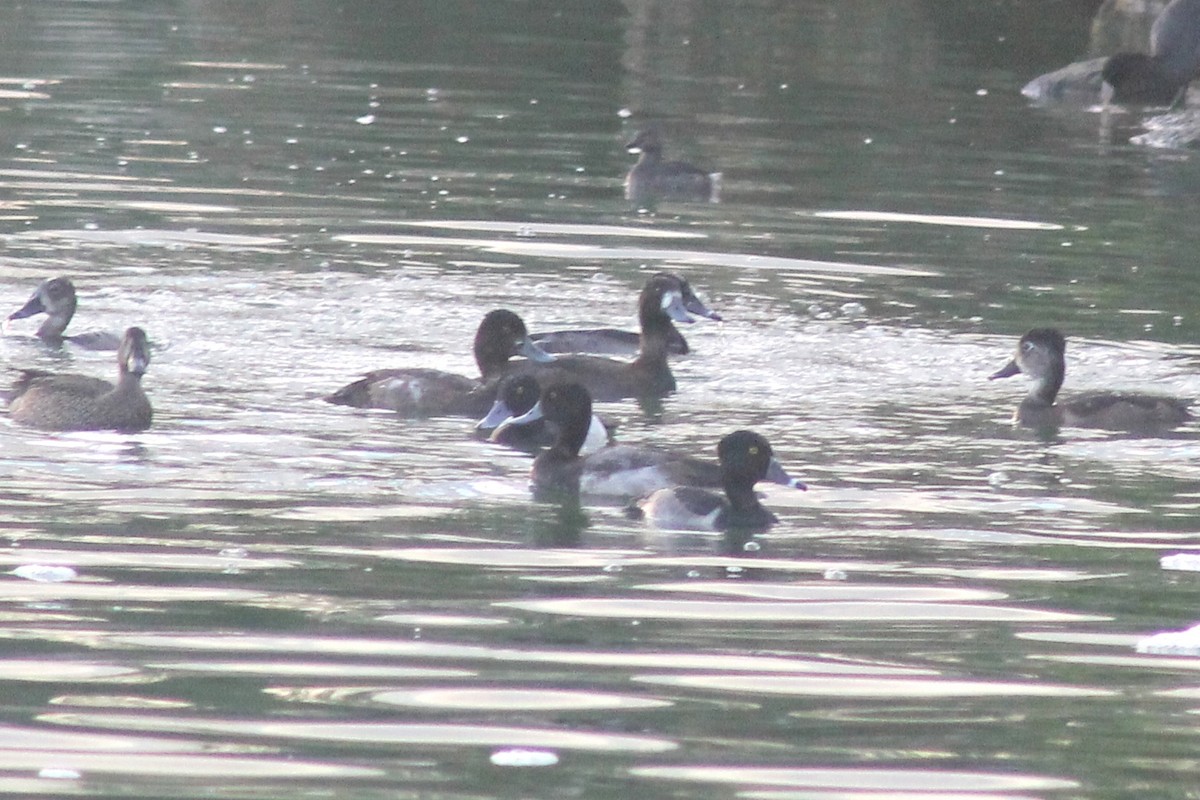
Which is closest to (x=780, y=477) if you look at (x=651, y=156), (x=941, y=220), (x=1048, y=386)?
(x=1048, y=386)

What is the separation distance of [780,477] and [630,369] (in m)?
3.13

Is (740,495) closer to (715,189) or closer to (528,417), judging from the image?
(528,417)

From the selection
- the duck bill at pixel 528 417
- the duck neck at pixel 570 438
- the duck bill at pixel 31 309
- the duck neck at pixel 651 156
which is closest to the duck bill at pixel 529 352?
the duck bill at pixel 528 417

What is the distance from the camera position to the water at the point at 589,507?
22.6 feet

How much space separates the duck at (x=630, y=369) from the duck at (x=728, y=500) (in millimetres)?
2790

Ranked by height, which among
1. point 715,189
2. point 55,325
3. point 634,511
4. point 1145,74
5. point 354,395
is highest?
point 1145,74

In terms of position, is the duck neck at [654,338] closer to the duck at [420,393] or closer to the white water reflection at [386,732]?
the duck at [420,393]

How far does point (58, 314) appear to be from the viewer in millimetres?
14711

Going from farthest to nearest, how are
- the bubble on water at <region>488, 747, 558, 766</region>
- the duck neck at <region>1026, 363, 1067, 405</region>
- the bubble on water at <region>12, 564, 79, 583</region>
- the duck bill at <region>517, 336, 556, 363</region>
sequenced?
the duck bill at <region>517, 336, 556, 363</region>, the duck neck at <region>1026, 363, 1067, 405</region>, the bubble on water at <region>12, 564, 79, 583</region>, the bubble on water at <region>488, 747, 558, 766</region>

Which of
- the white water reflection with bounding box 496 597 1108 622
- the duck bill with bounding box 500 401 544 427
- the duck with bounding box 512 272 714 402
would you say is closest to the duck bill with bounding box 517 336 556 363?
the duck with bounding box 512 272 714 402

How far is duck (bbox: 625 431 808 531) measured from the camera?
10266 mm

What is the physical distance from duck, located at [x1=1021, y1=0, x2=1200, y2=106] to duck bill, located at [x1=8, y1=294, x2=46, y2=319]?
17.8m

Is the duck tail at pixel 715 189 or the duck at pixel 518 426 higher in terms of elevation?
the duck tail at pixel 715 189

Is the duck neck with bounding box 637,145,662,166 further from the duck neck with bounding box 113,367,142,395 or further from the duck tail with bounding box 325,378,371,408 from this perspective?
the duck neck with bounding box 113,367,142,395
